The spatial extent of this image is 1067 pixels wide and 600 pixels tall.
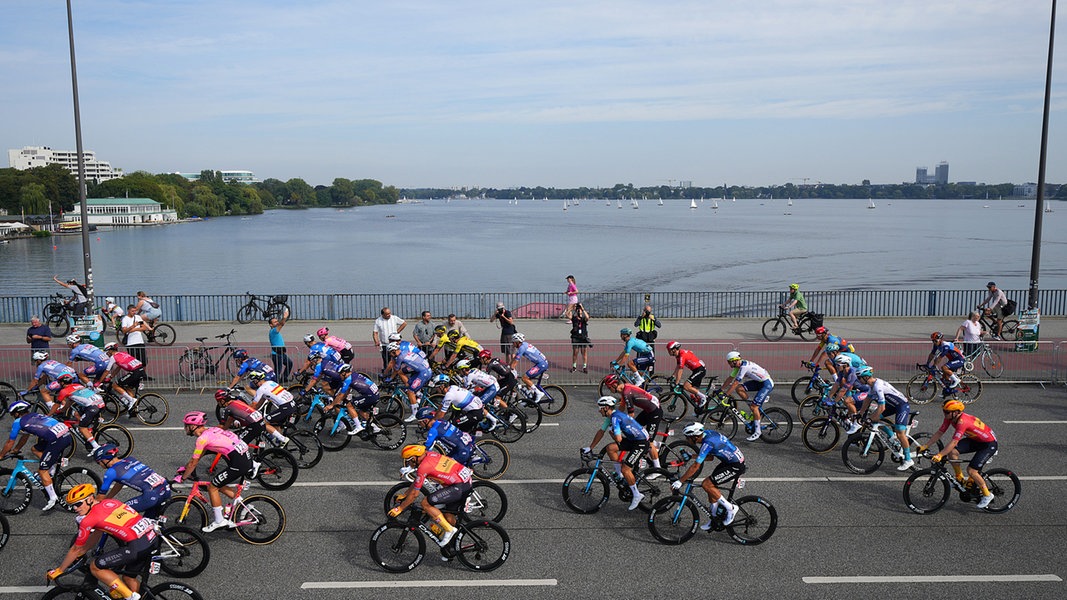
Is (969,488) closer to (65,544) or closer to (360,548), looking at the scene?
(360,548)

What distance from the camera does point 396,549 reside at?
8422mm

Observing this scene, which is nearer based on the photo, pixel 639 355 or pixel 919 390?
pixel 639 355

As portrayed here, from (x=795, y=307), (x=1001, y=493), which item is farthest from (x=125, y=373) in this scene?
(x=795, y=307)

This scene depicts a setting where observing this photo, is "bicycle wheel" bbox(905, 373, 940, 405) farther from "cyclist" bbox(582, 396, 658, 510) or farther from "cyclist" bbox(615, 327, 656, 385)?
"cyclist" bbox(582, 396, 658, 510)

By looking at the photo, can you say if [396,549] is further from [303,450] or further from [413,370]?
[413,370]

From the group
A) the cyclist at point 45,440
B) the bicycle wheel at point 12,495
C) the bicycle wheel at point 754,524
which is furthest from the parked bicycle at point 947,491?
the bicycle wheel at point 12,495

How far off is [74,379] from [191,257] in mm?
78794

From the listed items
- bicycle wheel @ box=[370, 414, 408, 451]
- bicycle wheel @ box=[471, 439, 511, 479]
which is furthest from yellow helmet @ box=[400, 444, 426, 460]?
bicycle wheel @ box=[370, 414, 408, 451]

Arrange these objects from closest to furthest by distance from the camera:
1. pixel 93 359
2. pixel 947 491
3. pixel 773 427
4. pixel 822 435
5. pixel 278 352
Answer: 1. pixel 947 491
2. pixel 822 435
3. pixel 773 427
4. pixel 93 359
5. pixel 278 352

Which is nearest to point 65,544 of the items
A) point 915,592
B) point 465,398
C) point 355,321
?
point 465,398

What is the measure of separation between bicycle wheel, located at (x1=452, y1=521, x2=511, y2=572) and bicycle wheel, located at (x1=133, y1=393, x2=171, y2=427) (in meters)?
8.08

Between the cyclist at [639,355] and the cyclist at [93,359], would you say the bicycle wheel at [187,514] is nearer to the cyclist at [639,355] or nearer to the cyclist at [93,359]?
the cyclist at [93,359]

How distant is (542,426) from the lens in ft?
45.7

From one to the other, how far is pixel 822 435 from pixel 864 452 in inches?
37.7
